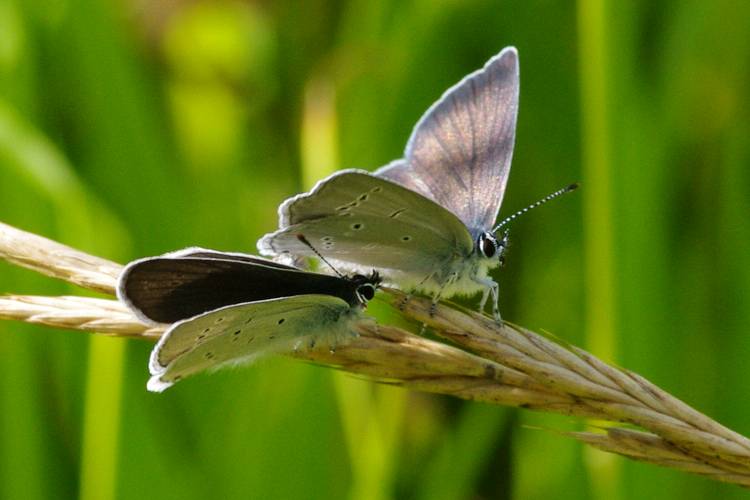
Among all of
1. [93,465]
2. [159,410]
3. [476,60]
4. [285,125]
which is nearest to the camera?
[93,465]

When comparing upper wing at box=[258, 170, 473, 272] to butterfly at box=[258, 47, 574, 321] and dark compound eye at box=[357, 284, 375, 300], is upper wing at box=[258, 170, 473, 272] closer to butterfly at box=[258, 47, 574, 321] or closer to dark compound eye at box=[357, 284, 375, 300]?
butterfly at box=[258, 47, 574, 321]

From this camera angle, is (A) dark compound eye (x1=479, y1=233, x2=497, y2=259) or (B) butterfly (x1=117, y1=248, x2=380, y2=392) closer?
(B) butterfly (x1=117, y1=248, x2=380, y2=392)

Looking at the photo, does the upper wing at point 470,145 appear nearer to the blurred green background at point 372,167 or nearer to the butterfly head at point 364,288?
the blurred green background at point 372,167

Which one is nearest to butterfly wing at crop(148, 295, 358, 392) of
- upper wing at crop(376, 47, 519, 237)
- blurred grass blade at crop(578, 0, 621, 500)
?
upper wing at crop(376, 47, 519, 237)

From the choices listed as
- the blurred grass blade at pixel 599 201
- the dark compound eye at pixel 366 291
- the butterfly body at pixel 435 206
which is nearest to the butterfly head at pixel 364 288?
the dark compound eye at pixel 366 291

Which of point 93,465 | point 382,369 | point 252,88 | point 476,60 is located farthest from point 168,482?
point 252,88

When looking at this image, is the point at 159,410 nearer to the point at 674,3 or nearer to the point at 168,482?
the point at 168,482
